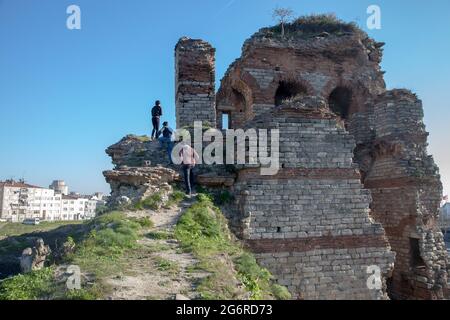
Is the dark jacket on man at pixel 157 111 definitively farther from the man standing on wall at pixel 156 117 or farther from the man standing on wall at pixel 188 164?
the man standing on wall at pixel 188 164

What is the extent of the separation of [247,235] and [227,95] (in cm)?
871

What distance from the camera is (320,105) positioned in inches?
338

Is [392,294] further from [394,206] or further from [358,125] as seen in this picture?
[358,125]

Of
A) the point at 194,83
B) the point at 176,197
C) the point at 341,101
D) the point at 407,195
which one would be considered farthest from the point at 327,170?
the point at 341,101

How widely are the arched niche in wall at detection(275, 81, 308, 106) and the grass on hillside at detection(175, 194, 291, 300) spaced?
7887 mm

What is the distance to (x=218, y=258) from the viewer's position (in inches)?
207

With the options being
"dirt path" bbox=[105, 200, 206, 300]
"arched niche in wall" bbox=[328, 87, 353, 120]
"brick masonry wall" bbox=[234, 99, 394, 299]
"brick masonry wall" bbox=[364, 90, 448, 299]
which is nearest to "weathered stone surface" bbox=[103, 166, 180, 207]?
"dirt path" bbox=[105, 200, 206, 300]

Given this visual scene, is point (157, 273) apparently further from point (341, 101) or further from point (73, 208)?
point (73, 208)

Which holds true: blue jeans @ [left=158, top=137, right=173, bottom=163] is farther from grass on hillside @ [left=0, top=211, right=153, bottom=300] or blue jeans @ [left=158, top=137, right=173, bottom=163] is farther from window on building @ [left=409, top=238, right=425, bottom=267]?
window on building @ [left=409, top=238, right=425, bottom=267]

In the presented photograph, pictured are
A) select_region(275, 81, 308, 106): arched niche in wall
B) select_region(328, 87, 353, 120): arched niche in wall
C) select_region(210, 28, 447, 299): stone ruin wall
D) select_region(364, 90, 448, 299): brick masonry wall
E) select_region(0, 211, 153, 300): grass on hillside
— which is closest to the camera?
select_region(0, 211, 153, 300): grass on hillside

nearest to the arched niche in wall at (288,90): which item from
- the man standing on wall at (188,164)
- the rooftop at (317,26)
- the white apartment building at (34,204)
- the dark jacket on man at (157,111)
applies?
the rooftop at (317,26)

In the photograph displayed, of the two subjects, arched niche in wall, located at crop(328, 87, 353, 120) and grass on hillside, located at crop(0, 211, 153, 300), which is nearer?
grass on hillside, located at crop(0, 211, 153, 300)

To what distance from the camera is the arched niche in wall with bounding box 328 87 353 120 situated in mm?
14844
